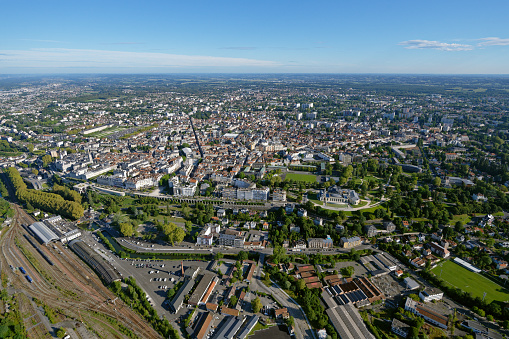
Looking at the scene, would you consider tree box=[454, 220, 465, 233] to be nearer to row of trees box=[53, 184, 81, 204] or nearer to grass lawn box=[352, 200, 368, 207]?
grass lawn box=[352, 200, 368, 207]

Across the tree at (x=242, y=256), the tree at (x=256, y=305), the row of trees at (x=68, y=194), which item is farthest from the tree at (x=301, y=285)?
the row of trees at (x=68, y=194)

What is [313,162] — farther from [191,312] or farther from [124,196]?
[191,312]

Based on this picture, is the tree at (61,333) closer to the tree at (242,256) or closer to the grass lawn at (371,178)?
the tree at (242,256)

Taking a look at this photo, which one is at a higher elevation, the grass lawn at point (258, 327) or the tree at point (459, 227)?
the tree at point (459, 227)

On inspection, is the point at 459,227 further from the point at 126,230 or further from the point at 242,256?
the point at 126,230

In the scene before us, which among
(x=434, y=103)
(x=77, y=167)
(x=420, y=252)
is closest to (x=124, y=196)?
(x=77, y=167)

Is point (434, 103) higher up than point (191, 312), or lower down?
higher up

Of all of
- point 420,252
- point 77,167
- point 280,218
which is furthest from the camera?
point 77,167
